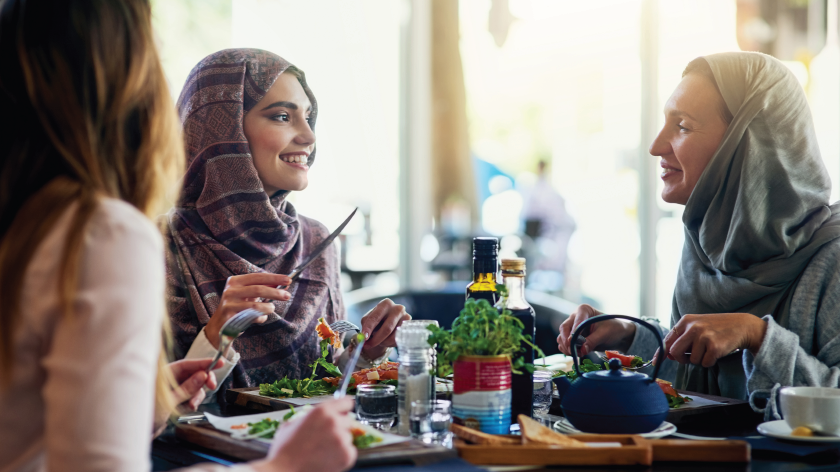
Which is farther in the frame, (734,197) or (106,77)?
(734,197)

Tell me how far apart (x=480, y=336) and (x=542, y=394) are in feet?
1.08

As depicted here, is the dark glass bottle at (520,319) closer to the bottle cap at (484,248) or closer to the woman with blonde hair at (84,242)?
the bottle cap at (484,248)

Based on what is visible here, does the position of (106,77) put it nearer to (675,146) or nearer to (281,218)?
(281,218)

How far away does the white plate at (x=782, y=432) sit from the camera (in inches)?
45.2

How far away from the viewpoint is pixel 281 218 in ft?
6.89

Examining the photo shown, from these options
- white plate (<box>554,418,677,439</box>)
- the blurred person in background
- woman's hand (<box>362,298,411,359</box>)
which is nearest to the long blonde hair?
white plate (<box>554,418,677,439</box>)

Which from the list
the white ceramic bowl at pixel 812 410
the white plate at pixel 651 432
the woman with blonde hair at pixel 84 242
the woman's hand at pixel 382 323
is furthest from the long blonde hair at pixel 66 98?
the white ceramic bowl at pixel 812 410

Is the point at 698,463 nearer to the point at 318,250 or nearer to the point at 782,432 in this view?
the point at 782,432

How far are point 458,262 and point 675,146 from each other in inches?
156

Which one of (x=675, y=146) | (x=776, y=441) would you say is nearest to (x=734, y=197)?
(x=675, y=146)

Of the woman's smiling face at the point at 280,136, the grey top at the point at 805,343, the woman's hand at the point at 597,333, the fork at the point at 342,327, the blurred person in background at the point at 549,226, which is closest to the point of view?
the grey top at the point at 805,343

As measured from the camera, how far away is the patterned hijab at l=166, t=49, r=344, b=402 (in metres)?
1.90

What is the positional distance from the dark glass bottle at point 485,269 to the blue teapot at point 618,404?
Result: 0.22 metres

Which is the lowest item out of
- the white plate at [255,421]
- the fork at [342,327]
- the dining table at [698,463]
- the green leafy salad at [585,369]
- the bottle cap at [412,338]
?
the dining table at [698,463]
